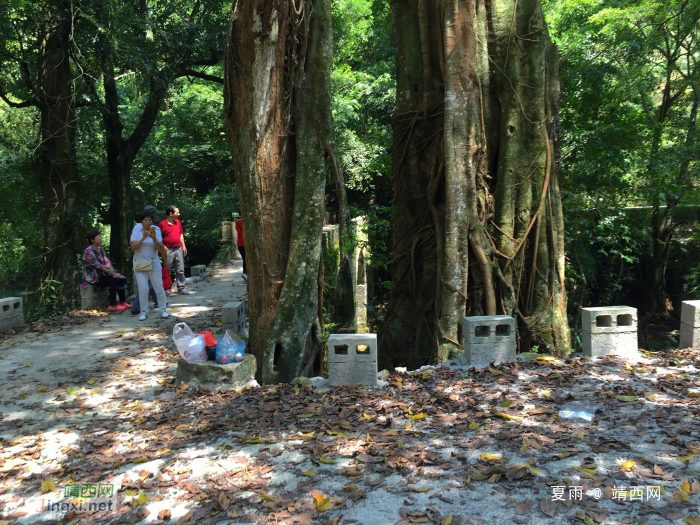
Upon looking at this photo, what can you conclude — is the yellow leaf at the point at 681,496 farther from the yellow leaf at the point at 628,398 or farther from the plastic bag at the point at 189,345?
the plastic bag at the point at 189,345

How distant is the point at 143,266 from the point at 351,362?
4480 mm

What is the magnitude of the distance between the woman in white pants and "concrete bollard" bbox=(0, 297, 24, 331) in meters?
1.98

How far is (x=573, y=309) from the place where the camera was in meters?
16.4

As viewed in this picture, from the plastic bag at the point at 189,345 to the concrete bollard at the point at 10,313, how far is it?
466 centimetres

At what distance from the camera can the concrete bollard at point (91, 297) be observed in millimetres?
9875

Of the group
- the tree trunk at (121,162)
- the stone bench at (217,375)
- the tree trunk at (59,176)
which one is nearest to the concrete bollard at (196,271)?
the tree trunk at (121,162)

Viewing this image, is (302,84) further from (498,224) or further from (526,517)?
(526,517)

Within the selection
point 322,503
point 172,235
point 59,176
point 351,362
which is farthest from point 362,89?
point 322,503

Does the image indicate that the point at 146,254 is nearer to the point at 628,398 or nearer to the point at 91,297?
the point at 91,297

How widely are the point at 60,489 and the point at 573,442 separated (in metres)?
3.57

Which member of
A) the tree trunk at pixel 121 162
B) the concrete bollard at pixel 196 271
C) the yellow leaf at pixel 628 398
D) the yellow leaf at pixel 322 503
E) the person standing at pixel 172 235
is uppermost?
the tree trunk at pixel 121 162

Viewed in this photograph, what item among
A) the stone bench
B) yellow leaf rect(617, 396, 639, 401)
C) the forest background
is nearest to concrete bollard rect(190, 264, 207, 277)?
the forest background

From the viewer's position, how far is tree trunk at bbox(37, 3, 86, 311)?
11.1 meters

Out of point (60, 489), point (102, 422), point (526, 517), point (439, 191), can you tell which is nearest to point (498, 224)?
point (439, 191)
